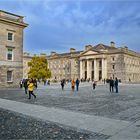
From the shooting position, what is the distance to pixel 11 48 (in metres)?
39.1

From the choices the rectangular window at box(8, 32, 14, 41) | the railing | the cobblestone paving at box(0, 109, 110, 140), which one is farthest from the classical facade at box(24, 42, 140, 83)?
the cobblestone paving at box(0, 109, 110, 140)

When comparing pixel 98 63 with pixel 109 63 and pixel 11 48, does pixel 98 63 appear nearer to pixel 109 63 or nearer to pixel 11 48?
pixel 109 63

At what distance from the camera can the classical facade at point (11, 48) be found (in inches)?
1474

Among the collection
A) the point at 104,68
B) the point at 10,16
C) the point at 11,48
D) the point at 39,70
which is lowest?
the point at 39,70

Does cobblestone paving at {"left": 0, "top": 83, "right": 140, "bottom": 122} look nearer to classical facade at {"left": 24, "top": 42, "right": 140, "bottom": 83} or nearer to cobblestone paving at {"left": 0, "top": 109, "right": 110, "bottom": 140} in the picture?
cobblestone paving at {"left": 0, "top": 109, "right": 110, "bottom": 140}

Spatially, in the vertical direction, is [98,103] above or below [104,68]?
below

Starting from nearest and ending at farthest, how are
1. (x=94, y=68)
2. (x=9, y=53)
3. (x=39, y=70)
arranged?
(x=9, y=53)
(x=39, y=70)
(x=94, y=68)

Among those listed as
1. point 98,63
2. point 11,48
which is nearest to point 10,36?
point 11,48

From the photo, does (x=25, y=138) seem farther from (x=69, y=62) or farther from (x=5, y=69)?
(x=69, y=62)

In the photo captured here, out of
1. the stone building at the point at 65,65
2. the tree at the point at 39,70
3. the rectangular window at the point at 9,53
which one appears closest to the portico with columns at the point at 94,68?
the stone building at the point at 65,65

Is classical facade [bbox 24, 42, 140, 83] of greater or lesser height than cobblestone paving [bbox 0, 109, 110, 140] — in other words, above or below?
above

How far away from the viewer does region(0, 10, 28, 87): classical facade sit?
37.4 meters

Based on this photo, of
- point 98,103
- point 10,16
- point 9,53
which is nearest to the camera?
point 98,103

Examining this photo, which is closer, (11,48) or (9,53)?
(9,53)
